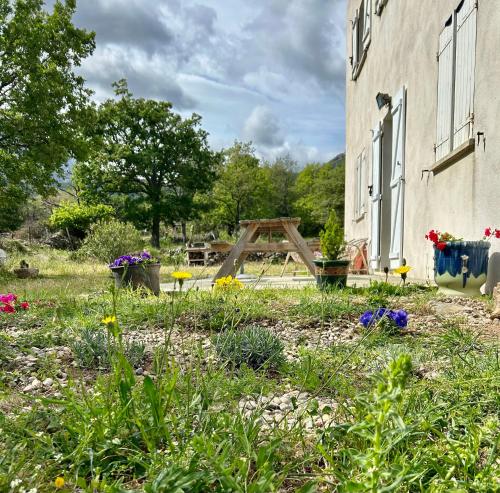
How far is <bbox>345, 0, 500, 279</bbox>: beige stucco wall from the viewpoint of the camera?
3475mm

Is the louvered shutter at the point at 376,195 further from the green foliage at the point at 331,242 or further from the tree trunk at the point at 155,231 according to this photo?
the tree trunk at the point at 155,231

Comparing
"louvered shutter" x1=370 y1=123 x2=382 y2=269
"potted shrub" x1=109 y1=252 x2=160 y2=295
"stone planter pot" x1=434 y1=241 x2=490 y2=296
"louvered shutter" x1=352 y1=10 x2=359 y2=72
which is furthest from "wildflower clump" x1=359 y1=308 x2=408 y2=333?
"louvered shutter" x1=352 y1=10 x2=359 y2=72

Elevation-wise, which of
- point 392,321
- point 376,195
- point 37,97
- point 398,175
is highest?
point 37,97

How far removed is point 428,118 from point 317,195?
1034 inches

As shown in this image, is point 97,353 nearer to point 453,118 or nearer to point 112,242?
point 453,118

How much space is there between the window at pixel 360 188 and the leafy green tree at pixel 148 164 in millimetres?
14929

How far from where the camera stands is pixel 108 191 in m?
23.5

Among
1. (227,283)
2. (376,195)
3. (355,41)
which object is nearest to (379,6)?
(355,41)

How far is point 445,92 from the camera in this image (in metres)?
4.47

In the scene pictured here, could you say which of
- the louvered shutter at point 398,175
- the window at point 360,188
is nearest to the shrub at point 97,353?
the louvered shutter at point 398,175

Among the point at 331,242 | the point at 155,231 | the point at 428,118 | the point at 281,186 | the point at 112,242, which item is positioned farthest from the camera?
→ the point at 281,186

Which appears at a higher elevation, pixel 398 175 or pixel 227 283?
pixel 398 175

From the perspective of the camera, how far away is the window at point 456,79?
3.85 metres

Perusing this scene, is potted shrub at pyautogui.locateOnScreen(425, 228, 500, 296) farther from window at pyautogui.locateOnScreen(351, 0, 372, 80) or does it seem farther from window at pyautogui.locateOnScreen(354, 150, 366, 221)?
window at pyautogui.locateOnScreen(351, 0, 372, 80)
